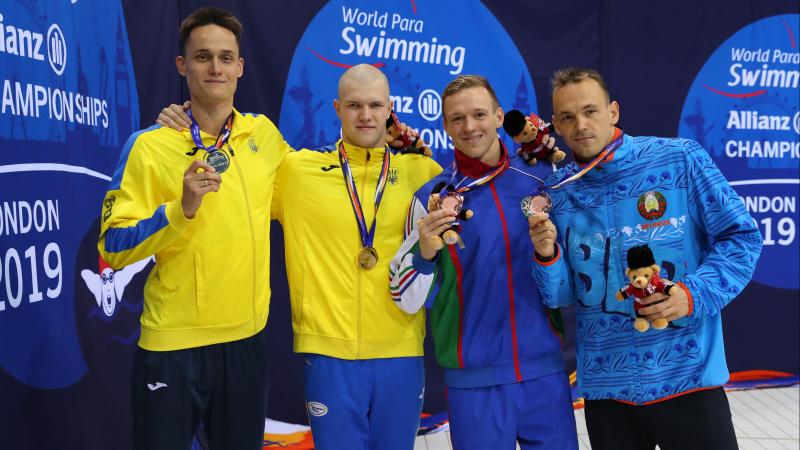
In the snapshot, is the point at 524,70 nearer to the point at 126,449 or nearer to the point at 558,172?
the point at 558,172

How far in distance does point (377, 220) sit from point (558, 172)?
671 millimetres

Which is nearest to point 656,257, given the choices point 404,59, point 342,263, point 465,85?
point 465,85

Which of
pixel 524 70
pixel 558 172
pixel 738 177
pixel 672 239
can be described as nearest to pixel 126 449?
pixel 558 172

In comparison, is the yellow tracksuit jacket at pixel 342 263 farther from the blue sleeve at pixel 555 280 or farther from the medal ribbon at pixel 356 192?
the blue sleeve at pixel 555 280

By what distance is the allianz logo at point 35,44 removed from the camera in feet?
9.06

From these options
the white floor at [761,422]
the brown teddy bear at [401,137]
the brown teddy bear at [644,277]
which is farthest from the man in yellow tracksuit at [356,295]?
the white floor at [761,422]

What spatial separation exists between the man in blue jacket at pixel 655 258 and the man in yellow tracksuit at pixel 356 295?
1.96 feet

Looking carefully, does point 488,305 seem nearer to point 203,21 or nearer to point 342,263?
point 342,263

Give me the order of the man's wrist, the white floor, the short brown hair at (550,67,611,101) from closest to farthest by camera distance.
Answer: the man's wrist
the short brown hair at (550,67,611,101)
the white floor

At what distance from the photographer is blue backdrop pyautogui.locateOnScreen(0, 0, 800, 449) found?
2.93m

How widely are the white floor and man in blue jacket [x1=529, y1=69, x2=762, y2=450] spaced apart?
2.15 m

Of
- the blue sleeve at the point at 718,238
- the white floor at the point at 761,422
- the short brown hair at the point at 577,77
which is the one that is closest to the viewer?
the blue sleeve at the point at 718,238

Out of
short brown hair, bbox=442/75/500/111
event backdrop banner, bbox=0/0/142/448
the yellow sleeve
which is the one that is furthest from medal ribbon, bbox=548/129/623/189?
event backdrop banner, bbox=0/0/142/448

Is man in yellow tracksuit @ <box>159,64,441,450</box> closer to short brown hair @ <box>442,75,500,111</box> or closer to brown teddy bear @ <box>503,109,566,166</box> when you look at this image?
short brown hair @ <box>442,75,500,111</box>
